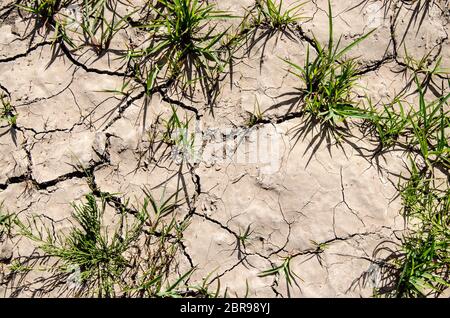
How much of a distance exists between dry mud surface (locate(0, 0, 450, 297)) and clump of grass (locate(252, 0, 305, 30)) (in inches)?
2.4

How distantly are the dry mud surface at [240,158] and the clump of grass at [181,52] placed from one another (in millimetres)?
84

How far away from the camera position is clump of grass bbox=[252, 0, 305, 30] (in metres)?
2.39

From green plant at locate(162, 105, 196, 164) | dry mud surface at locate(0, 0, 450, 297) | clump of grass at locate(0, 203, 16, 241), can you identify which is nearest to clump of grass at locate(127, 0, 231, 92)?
dry mud surface at locate(0, 0, 450, 297)

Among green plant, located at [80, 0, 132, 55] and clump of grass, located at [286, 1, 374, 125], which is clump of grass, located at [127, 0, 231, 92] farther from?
clump of grass, located at [286, 1, 374, 125]

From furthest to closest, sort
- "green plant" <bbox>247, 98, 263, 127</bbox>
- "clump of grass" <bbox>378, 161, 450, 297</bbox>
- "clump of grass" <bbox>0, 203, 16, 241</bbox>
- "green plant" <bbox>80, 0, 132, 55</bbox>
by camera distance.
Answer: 1. "green plant" <bbox>80, 0, 132, 55</bbox>
2. "green plant" <bbox>247, 98, 263, 127</bbox>
3. "clump of grass" <bbox>0, 203, 16, 241</bbox>
4. "clump of grass" <bbox>378, 161, 450, 297</bbox>

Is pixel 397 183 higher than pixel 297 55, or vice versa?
pixel 297 55

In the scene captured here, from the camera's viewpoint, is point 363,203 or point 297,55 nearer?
point 363,203

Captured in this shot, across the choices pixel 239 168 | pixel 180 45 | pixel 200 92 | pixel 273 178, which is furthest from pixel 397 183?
pixel 180 45

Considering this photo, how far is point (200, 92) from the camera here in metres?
2.37

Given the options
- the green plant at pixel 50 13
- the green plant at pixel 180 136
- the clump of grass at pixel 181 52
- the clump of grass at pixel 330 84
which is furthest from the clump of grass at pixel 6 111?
the clump of grass at pixel 330 84

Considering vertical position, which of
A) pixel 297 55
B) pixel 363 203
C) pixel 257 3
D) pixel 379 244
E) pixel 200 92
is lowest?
pixel 379 244

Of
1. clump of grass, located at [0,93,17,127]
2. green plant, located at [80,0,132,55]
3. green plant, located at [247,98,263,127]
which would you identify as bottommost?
green plant, located at [247,98,263,127]
